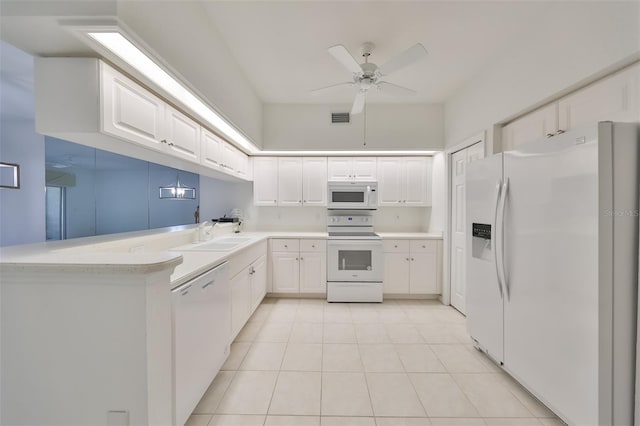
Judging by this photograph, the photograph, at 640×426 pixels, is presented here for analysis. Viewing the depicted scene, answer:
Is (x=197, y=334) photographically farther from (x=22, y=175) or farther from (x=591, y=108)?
(x=22, y=175)

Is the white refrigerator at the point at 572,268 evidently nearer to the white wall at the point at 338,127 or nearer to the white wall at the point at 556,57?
the white wall at the point at 556,57

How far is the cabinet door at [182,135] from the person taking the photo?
186 centimetres

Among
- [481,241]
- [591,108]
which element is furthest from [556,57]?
[481,241]

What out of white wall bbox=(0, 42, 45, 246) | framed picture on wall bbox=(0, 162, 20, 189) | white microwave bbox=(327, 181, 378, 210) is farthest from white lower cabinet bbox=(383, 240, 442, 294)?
framed picture on wall bbox=(0, 162, 20, 189)

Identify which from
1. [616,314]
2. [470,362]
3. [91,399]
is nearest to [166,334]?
[91,399]

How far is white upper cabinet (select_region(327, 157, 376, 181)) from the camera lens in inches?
158

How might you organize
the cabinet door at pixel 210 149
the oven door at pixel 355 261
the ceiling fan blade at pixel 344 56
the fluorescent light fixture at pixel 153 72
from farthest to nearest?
the oven door at pixel 355 261
the cabinet door at pixel 210 149
the ceiling fan blade at pixel 344 56
the fluorescent light fixture at pixel 153 72

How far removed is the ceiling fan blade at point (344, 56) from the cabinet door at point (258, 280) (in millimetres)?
2240

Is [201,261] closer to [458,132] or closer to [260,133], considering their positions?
[260,133]

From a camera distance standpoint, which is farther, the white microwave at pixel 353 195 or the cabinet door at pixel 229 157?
the white microwave at pixel 353 195

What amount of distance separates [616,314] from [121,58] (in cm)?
284

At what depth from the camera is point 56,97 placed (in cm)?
130

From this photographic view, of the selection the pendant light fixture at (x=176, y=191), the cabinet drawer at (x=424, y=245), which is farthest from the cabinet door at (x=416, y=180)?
the pendant light fixture at (x=176, y=191)

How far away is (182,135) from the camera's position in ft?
6.69
